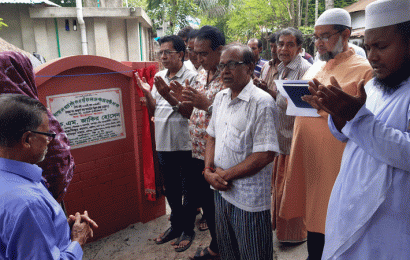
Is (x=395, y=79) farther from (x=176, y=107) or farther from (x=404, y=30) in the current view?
(x=176, y=107)

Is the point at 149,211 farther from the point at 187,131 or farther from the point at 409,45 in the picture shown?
the point at 409,45

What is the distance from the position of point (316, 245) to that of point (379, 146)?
1.42 m

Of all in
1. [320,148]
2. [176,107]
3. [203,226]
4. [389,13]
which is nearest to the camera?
[389,13]

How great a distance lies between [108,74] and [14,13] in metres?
12.8

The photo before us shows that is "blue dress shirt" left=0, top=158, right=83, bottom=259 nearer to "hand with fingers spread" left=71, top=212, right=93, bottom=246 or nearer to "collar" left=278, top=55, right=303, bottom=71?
"hand with fingers spread" left=71, top=212, right=93, bottom=246

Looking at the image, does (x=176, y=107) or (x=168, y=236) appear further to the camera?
(x=168, y=236)

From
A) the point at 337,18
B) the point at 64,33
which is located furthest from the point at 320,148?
the point at 64,33

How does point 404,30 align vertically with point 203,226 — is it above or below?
above

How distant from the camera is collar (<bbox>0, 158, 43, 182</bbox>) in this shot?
117 cm

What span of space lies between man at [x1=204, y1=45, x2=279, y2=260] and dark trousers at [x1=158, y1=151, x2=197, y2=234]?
1.06 m

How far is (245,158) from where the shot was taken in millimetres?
2115

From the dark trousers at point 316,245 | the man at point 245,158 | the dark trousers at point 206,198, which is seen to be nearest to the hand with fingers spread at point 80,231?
the man at point 245,158

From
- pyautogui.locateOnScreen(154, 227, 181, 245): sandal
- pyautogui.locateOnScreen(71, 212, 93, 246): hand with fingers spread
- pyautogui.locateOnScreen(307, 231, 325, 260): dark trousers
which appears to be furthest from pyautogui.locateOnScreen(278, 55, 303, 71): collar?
pyautogui.locateOnScreen(71, 212, 93, 246): hand with fingers spread

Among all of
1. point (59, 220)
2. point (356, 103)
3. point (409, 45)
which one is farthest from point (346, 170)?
point (59, 220)
